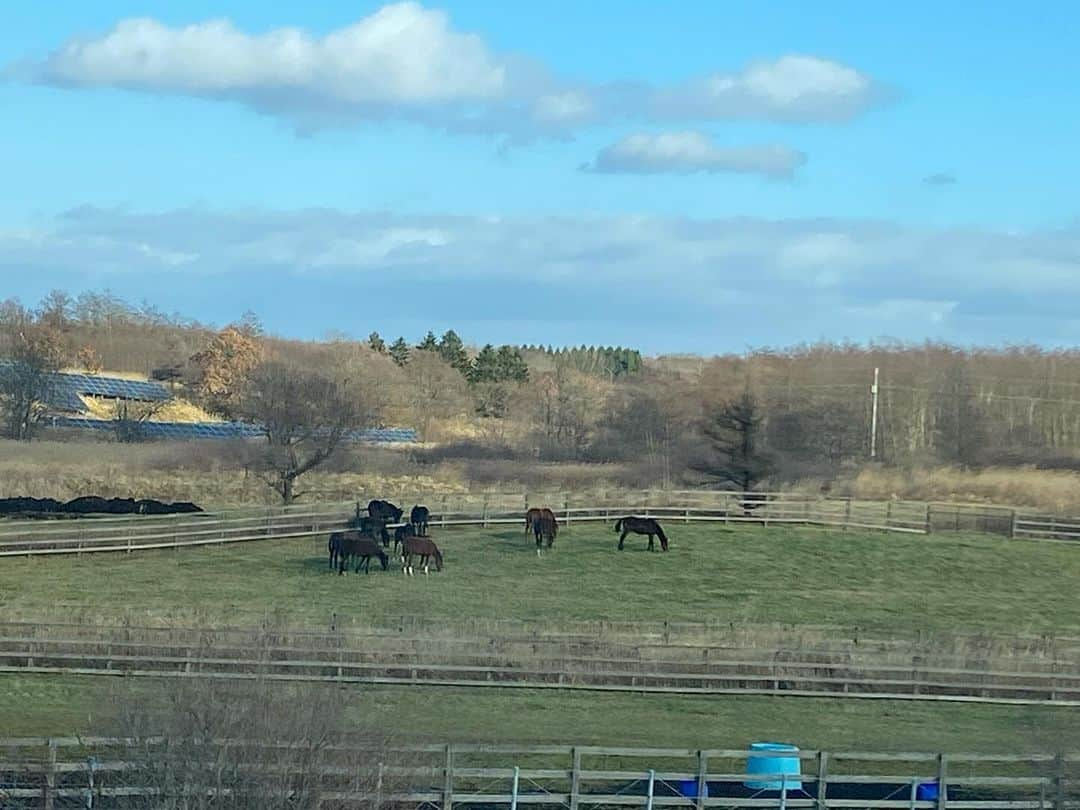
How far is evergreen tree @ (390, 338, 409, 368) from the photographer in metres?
118

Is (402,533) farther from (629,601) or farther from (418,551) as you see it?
(629,601)

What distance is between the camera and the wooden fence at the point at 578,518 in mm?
38531

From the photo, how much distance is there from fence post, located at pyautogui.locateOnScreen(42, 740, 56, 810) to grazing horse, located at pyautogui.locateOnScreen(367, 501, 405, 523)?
25389mm

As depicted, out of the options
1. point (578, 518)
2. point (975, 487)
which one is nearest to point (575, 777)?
point (578, 518)

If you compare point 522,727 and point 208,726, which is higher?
point 208,726

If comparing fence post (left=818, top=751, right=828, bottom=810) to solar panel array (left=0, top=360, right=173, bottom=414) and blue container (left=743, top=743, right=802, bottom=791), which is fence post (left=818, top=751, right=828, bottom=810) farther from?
solar panel array (left=0, top=360, right=173, bottom=414)

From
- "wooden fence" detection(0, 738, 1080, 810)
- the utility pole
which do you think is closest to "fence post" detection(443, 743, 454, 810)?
"wooden fence" detection(0, 738, 1080, 810)

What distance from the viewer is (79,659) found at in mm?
24938

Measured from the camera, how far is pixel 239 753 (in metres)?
13.0

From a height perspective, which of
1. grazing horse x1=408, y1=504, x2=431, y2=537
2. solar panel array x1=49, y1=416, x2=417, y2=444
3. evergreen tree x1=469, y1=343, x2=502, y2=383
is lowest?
grazing horse x1=408, y1=504, x2=431, y2=537

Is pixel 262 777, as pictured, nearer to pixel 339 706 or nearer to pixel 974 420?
pixel 339 706

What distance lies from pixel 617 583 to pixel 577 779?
1837 centimetres

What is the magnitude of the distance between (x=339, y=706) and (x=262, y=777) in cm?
162

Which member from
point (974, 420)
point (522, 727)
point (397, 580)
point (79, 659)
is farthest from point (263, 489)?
point (974, 420)
